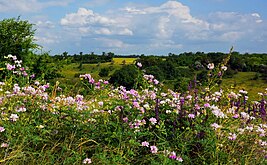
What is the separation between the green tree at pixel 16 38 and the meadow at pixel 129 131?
37.9 ft

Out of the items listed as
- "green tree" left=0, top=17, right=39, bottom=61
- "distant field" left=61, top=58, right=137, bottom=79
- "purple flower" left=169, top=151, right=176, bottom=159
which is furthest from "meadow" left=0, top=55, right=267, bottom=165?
"green tree" left=0, top=17, right=39, bottom=61

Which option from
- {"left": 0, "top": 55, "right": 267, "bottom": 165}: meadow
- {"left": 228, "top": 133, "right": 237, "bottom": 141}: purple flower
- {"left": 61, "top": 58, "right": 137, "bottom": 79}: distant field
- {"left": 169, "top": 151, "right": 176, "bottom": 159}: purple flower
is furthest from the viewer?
{"left": 61, "top": 58, "right": 137, "bottom": 79}: distant field

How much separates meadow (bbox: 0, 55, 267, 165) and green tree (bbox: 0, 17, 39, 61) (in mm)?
Result: 11556

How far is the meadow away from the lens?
4102mm

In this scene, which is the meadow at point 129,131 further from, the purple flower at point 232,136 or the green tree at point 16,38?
the green tree at point 16,38

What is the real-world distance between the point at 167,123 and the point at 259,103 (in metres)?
1.68

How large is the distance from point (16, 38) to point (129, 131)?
13.3 m

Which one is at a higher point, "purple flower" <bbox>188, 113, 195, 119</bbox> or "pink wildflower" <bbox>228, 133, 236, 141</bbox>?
"purple flower" <bbox>188, 113, 195, 119</bbox>

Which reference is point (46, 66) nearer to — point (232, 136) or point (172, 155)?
point (232, 136)

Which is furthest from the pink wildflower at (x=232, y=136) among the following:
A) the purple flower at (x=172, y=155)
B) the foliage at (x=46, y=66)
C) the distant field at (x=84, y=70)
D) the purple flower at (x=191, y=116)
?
the foliage at (x=46, y=66)

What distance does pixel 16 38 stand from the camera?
1650 centimetres

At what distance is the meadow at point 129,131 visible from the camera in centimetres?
410

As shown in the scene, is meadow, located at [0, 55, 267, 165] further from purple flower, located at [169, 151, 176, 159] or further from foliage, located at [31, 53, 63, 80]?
foliage, located at [31, 53, 63, 80]

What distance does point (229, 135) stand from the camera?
4527mm
